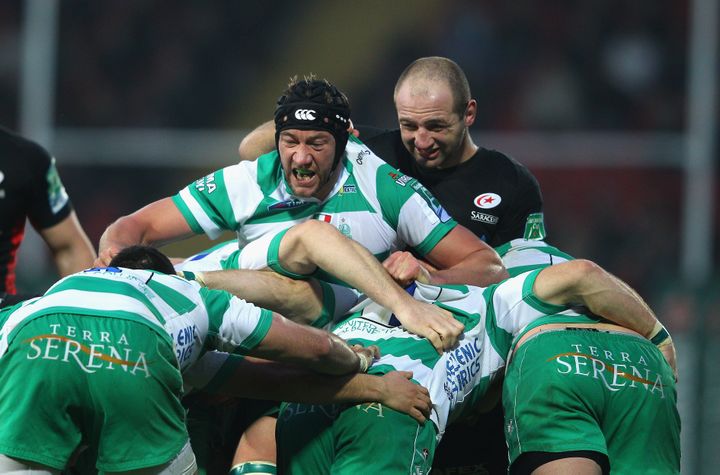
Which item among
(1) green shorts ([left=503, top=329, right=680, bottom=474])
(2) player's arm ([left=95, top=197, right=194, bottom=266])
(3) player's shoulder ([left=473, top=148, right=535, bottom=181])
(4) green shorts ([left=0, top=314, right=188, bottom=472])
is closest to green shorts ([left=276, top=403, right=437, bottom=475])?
(1) green shorts ([left=503, top=329, right=680, bottom=474])

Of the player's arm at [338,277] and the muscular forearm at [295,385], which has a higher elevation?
the player's arm at [338,277]

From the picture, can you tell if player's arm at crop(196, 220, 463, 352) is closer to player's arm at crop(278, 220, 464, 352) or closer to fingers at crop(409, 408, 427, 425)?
player's arm at crop(278, 220, 464, 352)

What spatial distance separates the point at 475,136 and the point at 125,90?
10.7 ft

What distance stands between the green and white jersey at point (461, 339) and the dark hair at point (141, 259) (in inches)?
30.5

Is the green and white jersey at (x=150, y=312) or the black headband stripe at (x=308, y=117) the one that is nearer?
the green and white jersey at (x=150, y=312)

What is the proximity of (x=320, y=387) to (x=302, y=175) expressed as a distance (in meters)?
1.07

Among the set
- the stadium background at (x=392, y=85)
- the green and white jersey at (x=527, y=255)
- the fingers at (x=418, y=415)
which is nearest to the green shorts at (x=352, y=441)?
the fingers at (x=418, y=415)

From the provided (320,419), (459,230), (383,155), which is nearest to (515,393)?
(320,419)

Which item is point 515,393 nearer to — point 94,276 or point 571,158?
point 94,276

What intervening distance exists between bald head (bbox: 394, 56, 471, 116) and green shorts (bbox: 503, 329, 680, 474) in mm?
1631

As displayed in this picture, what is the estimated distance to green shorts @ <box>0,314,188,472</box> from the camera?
12.6ft

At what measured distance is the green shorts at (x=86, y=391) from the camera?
384 centimetres

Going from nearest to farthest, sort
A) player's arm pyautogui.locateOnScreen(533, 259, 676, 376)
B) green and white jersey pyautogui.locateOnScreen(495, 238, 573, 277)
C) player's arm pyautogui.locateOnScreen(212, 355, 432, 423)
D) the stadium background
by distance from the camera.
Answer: player's arm pyautogui.locateOnScreen(212, 355, 432, 423), player's arm pyautogui.locateOnScreen(533, 259, 676, 376), green and white jersey pyautogui.locateOnScreen(495, 238, 573, 277), the stadium background

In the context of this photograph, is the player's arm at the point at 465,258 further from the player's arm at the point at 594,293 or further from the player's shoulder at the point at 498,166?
the player's shoulder at the point at 498,166
